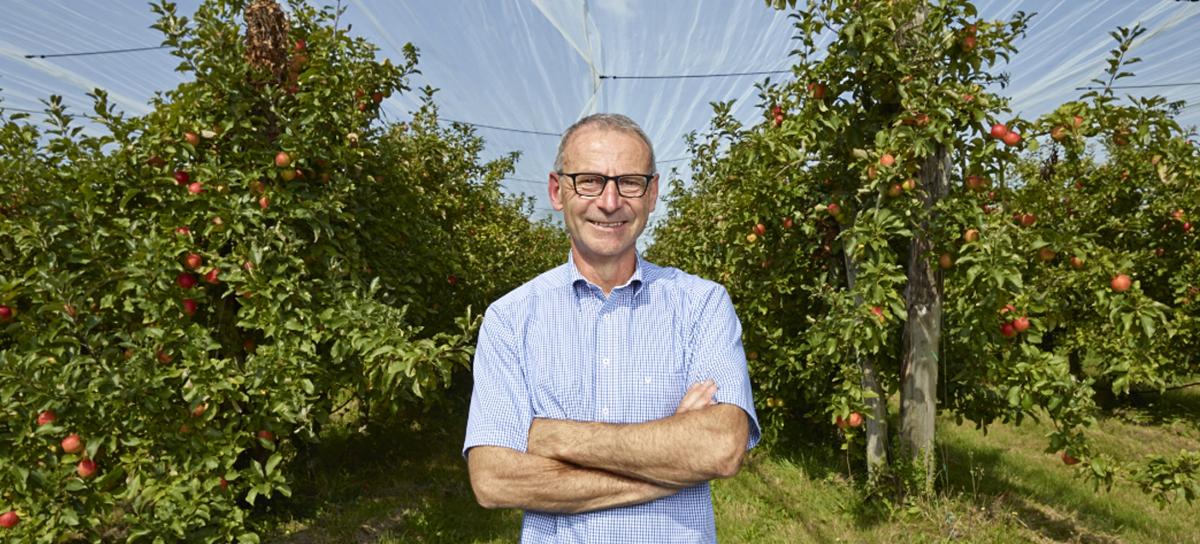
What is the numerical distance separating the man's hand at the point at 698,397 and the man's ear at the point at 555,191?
0.64m

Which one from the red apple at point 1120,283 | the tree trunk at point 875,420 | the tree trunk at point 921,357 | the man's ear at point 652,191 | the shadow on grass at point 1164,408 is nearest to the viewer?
the man's ear at point 652,191

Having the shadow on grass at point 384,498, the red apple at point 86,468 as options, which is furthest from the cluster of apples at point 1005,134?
the red apple at point 86,468

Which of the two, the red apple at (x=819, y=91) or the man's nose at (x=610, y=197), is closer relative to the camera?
the man's nose at (x=610, y=197)

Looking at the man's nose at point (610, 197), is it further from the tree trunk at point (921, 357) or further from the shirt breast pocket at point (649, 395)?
the tree trunk at point (921, 357)

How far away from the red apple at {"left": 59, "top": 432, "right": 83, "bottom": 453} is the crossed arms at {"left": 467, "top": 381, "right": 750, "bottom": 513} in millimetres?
2725

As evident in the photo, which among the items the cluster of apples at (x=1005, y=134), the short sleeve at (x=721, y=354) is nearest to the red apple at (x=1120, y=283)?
the cluster of apples at (x=1005, y=134)

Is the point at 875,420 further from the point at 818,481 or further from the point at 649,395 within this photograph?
the point at 649,395

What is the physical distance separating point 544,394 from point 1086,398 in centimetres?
332

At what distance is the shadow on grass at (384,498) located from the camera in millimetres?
4886

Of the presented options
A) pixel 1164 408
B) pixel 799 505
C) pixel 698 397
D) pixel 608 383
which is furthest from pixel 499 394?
pixel 1164 408

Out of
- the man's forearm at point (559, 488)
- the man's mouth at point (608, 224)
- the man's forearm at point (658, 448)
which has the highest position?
the man's mouth at point (608, 224)

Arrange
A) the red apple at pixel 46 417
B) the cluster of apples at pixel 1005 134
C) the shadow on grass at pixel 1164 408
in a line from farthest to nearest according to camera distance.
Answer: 1. the shadow on grass at pixel 1164 408
2. the cluster of apples at pixel 1005 134
3. the red apple at pixel 46 417

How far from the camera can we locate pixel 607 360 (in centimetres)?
180

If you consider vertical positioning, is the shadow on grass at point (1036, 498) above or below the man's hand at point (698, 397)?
below
